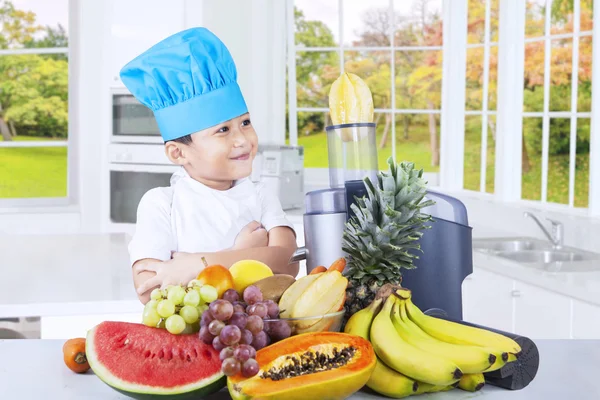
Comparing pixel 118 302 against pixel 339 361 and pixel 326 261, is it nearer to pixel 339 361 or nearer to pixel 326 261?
pixel 326 261

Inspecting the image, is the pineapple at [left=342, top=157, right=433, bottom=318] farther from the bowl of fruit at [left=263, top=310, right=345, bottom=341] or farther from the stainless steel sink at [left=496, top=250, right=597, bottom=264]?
the stainless steel sink at [left=496, top=250, right=597, bottom=264]

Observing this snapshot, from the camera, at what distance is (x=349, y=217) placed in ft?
4.00

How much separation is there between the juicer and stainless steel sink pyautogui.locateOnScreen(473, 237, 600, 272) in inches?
65.8

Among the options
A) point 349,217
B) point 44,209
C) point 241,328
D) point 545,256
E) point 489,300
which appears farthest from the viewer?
point 44,209

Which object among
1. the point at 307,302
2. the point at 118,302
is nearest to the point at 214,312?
the point at 307,302

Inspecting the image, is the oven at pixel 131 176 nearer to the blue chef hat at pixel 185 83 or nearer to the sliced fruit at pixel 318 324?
the blue chef hat at pixel 185 83

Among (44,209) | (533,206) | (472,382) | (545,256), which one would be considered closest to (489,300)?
(545,256)

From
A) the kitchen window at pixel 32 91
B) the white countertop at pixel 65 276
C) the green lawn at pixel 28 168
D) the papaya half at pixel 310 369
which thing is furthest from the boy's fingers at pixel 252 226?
the green lawn at pixel 28 168

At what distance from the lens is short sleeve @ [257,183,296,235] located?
1513 millimetres

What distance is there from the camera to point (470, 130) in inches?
319

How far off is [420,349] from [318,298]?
15cm

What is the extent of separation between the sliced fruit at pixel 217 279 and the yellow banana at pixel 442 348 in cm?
23

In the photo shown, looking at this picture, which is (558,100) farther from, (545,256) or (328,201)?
(328,201)

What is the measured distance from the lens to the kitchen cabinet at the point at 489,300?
289 cm
